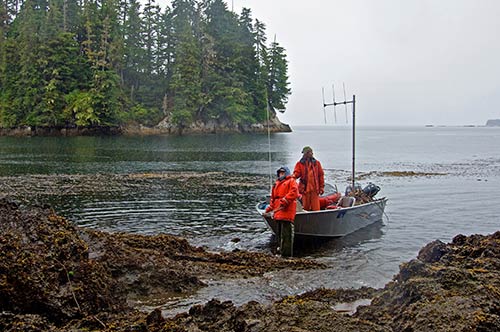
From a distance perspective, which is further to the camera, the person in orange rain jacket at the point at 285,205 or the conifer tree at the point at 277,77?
the conifer tree at the point at 277,77

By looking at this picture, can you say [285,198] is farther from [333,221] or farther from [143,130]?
[143,130]

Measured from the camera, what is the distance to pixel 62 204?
60.4ft

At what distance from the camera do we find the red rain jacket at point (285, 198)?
1114 cm

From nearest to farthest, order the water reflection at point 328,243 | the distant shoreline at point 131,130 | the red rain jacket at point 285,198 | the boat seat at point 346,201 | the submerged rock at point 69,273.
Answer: the submerged rock at point 69,273, the red rain jacket at point 285,198, the water reflection at point 328,243, the boat seat at point 346,201, the distant shoreline at point 131,130

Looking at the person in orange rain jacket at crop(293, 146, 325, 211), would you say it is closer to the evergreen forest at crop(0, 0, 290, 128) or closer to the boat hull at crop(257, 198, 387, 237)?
the boat hull at crop(257, 198, 387, 237)

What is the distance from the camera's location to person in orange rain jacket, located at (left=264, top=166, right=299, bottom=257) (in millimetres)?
11188

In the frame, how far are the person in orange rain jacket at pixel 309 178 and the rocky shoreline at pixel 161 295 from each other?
4.62m

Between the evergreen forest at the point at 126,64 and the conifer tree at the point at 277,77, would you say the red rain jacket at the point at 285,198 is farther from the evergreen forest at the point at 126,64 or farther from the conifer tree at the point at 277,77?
the conifer tree at the point at 277,77

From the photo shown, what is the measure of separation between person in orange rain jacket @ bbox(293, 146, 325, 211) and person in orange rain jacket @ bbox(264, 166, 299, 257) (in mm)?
1116

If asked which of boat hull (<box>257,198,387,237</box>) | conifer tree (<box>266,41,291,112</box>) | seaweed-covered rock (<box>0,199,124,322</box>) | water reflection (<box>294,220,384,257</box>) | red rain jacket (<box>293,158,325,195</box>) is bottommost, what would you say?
water reflection (<box>294,220,384,257</box>)

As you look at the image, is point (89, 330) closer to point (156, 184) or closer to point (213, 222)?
point (213, 222)

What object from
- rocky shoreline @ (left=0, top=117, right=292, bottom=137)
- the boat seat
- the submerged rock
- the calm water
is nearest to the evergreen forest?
rocky shoreline @ (left=0, top=117, right=292, bottom=137)

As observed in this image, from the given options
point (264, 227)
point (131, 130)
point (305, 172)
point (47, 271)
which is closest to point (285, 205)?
point (305, 172)

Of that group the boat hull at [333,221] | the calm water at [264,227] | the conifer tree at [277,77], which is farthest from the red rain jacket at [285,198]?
the conifer tree at [277,77]
